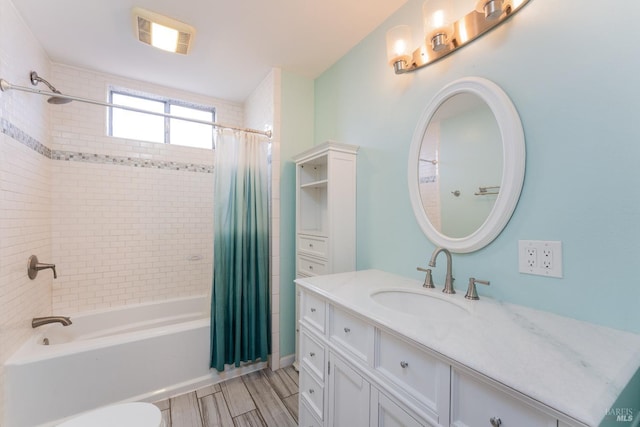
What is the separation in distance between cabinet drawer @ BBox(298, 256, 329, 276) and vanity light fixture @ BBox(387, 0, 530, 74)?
134cm

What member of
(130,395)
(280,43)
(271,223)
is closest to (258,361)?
(130,395)

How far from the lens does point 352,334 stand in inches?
43.5

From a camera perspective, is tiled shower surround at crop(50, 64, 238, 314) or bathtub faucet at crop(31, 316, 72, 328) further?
tiled shower surround at crop(50, 64, 238, 314)

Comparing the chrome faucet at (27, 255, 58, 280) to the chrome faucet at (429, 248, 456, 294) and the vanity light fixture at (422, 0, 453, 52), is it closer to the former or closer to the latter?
the chrome faucet at (429, 248, 456, 294)

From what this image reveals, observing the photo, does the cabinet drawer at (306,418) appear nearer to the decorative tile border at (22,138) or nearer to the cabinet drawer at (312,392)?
the cabinet drawer at (312,392)

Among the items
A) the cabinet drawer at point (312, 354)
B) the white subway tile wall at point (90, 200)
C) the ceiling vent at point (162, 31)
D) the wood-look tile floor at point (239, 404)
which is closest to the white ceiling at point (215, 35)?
the ceiling vent at point (162, 31)

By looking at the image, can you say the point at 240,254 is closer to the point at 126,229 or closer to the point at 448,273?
the point at 126,229

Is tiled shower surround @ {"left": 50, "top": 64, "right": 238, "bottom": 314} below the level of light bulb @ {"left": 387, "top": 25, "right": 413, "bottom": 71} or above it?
below

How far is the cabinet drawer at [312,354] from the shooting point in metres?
1.31

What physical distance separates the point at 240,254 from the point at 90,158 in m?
1.70

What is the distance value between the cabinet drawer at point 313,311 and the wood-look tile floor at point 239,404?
29.6 inches

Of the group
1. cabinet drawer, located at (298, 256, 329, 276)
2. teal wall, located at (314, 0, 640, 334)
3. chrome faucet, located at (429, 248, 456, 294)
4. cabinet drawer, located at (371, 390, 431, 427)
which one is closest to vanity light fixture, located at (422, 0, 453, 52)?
teal wall, located at (314, 0, 640, 334)

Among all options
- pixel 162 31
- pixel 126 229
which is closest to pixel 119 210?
pixel 126 229

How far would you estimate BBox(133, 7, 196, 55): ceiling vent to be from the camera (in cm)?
162
